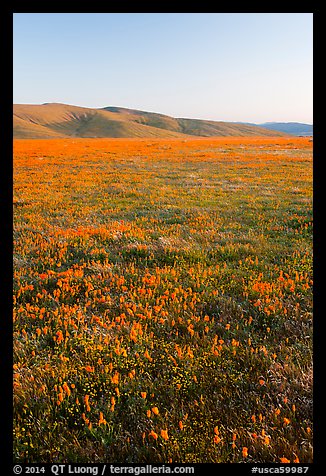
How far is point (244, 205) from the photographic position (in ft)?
48.1

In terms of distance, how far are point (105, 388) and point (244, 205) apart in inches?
483

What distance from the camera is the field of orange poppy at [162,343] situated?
9.98 feet

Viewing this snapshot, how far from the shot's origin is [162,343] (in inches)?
178

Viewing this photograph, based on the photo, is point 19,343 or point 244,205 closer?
point 19,343

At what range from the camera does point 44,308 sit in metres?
5.21

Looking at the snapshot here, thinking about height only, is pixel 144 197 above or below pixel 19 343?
above

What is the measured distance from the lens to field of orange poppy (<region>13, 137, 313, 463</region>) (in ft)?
9.98

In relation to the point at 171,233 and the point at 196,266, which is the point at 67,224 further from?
the point at 196,266

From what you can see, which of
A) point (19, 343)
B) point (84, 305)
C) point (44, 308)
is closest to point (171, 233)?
point (84, 305)

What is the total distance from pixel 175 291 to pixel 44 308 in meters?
2.35

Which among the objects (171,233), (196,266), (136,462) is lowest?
(136,462)
